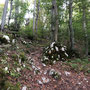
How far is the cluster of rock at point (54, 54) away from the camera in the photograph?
5804mm

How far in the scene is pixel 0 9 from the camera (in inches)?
773

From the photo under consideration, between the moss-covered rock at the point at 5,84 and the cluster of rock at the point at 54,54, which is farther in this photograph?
the cluster of rock at the point at 54,54

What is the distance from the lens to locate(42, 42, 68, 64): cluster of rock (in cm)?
580

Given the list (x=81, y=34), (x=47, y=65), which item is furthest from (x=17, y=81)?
(x=81, y=34)

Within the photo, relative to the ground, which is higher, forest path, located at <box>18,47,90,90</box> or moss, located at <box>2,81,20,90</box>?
moss, located at <box>2,81,20,90</box>

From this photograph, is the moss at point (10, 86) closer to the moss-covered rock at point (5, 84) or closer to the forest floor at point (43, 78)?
the moss-covered rock at point (5, 84)

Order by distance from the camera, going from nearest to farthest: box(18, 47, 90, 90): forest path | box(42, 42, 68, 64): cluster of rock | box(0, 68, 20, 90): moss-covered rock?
box(0, 68, 20, 90): moss-covered rock → box(18, 47, 90, 90): forest path → box(42, 42, 68, 64): cluster of rock

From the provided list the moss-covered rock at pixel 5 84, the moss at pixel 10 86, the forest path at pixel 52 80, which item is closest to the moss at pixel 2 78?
the moss-covered rock at pixel 5 84

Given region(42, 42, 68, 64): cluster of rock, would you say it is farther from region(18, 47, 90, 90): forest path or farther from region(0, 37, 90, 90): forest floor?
region(18, 47, 90, 90): forest path

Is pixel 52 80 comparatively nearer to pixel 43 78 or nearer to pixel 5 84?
pixel 43 78

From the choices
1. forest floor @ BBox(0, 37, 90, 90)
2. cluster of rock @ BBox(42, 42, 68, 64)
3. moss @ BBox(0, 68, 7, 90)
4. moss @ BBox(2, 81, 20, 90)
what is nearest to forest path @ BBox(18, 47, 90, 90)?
forest floor @ BBox(0, 37, 90, 90)

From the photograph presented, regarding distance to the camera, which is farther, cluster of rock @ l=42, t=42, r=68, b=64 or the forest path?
cluster of rock @ l=42, t=42, r=68, b=64

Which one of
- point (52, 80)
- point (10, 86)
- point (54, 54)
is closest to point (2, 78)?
point (10, 86)

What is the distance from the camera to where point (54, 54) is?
6.20 metres
